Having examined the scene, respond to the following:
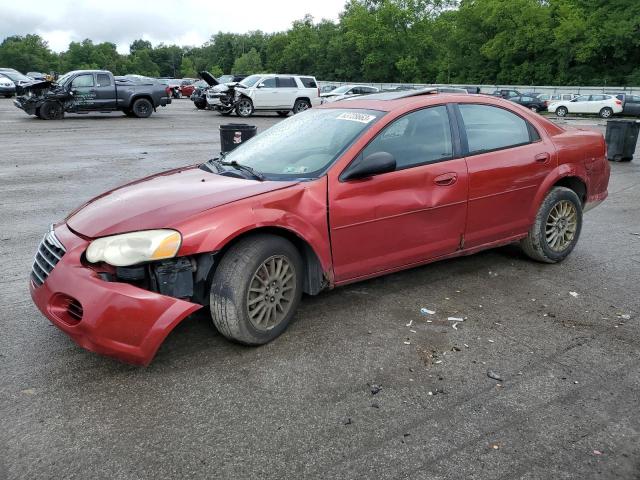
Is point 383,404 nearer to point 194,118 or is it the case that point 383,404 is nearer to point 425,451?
point 425,451

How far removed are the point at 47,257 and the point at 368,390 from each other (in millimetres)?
2097

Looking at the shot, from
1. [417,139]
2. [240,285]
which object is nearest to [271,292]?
[240,285]

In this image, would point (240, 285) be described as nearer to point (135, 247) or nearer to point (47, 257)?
point (135, 247)

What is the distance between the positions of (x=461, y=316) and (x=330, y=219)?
4.08ft

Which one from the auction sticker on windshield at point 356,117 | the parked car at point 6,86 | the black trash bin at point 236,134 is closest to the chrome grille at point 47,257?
the auction sticker on windshield at point 356,117

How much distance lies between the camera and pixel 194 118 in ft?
79.6

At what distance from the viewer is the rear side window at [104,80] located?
21328mm

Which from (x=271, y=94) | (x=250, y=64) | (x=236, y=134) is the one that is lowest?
(x=236, y=134)

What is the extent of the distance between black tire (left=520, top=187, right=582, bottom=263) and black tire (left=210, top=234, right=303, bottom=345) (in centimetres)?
263

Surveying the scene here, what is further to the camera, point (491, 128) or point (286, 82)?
point (286, 82)

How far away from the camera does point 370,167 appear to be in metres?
3.79

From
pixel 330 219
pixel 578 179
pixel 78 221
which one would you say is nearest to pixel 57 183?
pixel 78 221

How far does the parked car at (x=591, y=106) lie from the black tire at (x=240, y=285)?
37244 mm

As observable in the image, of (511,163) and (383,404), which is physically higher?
(511,163)
